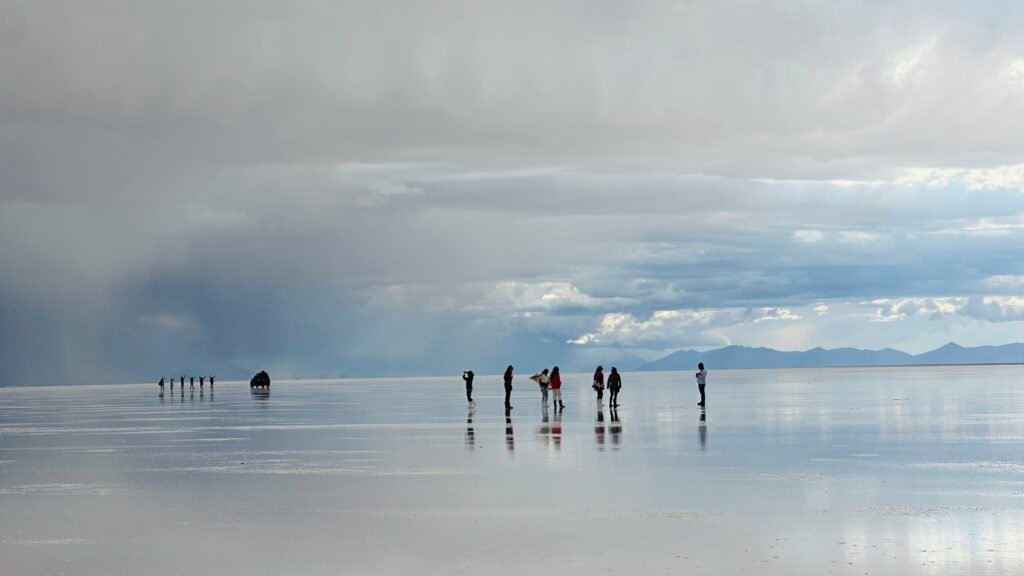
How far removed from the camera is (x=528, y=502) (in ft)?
65.7

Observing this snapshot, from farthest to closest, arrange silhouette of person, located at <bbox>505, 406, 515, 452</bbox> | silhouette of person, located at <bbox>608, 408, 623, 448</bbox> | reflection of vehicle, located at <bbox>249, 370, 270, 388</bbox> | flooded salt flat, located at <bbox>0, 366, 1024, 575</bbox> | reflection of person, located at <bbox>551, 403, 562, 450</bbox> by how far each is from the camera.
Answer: reflection of vehicle, located at <bbox>249, 370, 270, 388</bbox>, silhouette of person, located at <bbox>608, 408, 623, 448</bbox>, reflection of person, located at <bbox>551, 403, 562, 450</bbox>, silhouette of person, located at <bbox>505, 406, 515, 452</bbox>, flooded salt flat, located at <bbox>0, 366, 1024, 575</bbox>

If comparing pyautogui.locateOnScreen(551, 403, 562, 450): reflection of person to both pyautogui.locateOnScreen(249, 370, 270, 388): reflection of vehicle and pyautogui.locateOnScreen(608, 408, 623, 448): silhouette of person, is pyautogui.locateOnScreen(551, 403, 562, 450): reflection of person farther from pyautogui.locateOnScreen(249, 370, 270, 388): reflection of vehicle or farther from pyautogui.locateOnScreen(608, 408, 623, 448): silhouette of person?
pyautogui.locateOnScreen(249, 370, 270, 388): reflection of vehicle

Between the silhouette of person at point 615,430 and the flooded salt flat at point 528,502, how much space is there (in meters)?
0.12

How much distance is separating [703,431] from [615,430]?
9.40 ft

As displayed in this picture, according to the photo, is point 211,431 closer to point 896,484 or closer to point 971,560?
point 896,484

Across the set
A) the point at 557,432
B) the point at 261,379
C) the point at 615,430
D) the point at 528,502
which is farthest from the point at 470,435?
the point at 261,379

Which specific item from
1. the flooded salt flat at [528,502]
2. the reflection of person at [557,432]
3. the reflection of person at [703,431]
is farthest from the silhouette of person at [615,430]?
the reflection of person at [703,431]

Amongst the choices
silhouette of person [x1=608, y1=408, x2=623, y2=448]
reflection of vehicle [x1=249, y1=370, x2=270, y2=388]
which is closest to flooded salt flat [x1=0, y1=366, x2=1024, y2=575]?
silhouette of person [x1=608, y1=408, x2=623, y2=448]

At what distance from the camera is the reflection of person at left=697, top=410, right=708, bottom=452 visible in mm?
31755

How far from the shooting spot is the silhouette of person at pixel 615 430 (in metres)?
33.7

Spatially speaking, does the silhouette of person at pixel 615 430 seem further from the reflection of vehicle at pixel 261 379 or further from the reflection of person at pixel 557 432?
the reflection of vehicle at pixel 261 379

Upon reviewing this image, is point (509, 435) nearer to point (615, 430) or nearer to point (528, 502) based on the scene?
point (615, 430)

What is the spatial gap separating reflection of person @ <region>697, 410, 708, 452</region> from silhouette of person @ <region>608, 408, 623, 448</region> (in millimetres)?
2208

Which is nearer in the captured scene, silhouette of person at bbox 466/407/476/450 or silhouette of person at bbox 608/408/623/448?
silhouette of person at bbox 466/407/476/450
